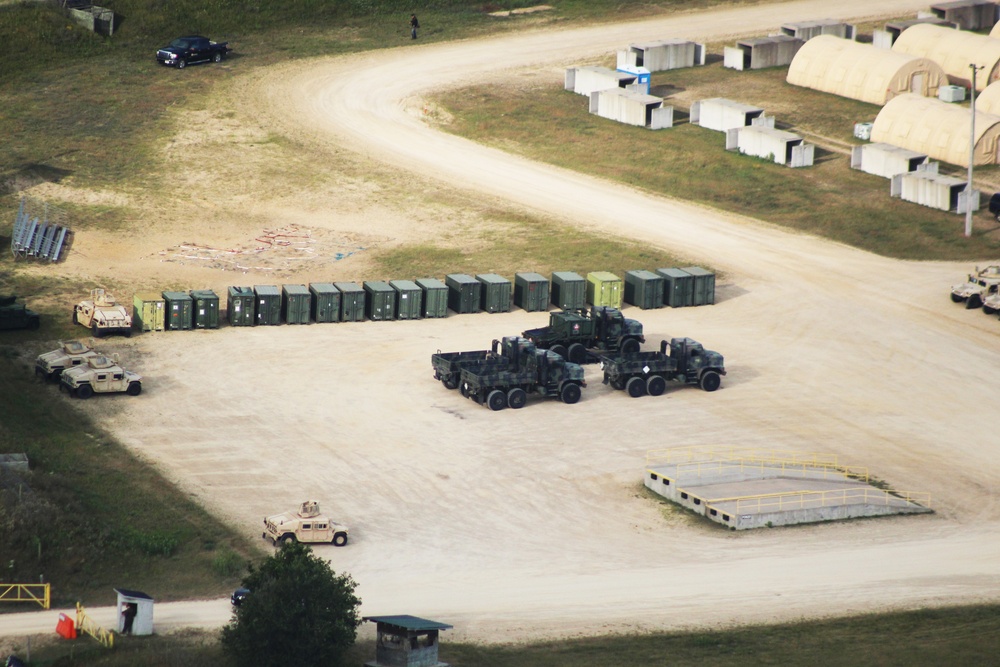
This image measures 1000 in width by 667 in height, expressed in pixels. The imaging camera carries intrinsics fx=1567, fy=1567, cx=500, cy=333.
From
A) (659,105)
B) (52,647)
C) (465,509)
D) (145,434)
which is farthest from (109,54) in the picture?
(52,647)

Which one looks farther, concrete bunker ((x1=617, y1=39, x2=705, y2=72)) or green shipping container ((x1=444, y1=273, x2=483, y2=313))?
concrete bunker ((x1=617, y1=39, x2=705, y2=72))

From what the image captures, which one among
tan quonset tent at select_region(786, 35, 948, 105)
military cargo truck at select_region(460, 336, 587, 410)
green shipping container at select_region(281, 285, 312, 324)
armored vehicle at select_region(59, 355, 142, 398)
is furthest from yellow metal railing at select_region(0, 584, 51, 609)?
tan quonset tent at select_region(786, 35, 948, 105)

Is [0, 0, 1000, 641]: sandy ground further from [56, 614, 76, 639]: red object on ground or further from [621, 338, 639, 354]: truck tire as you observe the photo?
[621, 338, 639, 354]: truck tire

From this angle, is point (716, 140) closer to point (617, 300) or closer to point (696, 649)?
point (617, 300)

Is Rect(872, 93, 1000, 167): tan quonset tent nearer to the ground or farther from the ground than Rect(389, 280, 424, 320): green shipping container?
farther from the ground

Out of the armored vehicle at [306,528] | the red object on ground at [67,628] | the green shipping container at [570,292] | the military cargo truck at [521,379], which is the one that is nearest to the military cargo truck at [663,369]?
the military cargo truck at [521,379]

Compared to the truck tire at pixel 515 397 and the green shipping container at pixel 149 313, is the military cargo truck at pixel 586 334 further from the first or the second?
the green shipping container at pixel 149 313

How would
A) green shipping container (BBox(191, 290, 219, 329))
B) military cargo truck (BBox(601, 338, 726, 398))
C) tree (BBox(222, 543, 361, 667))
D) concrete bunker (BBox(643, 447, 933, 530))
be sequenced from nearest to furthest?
tree (BBox(222, 543, 361, 667)) < concrete bunker (BBox(643, 447, 933, 530)) < military cargo truck (BBox(601, 338, 726, 398)) < green shipping container (BBox(191, 290, 219, 329))
